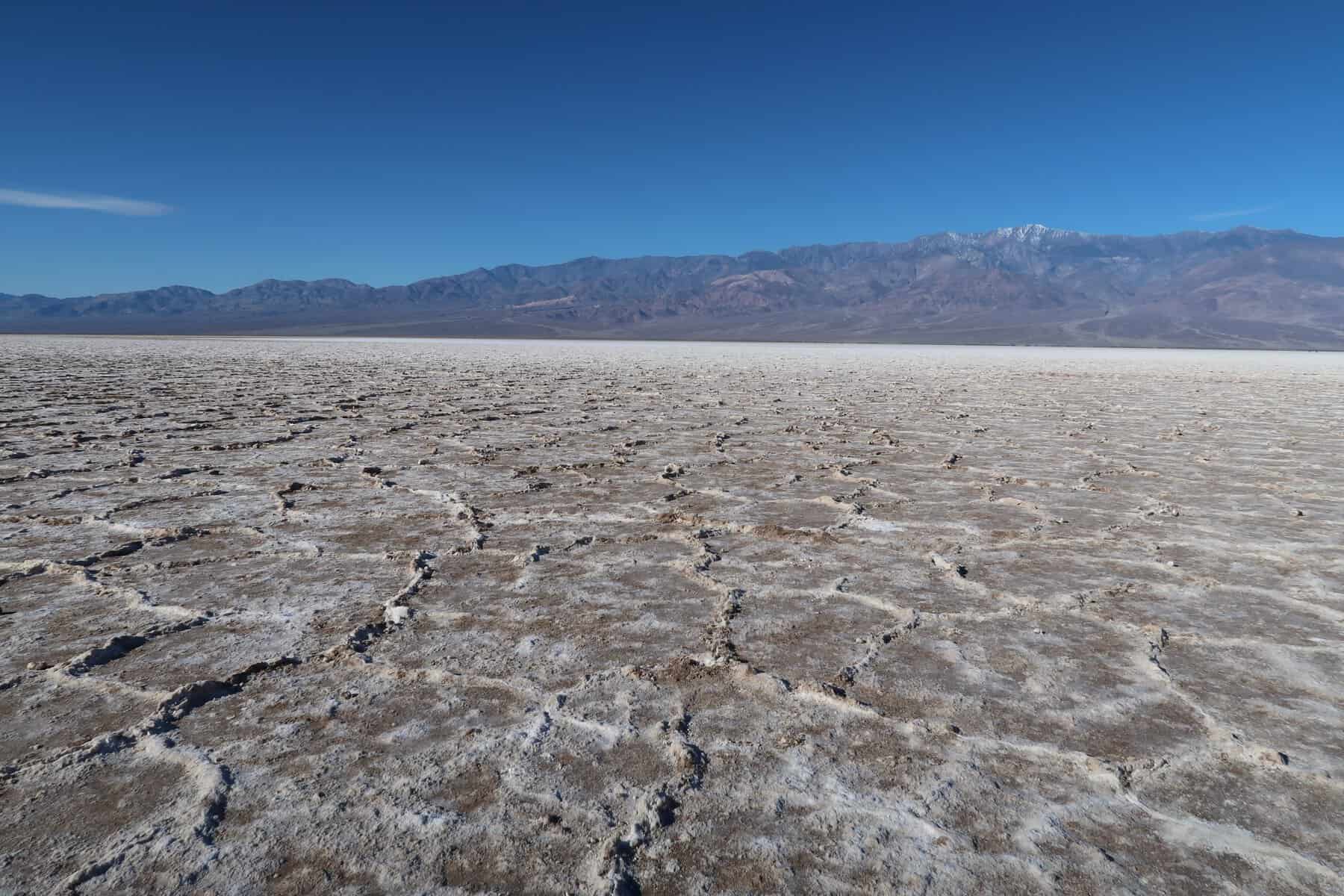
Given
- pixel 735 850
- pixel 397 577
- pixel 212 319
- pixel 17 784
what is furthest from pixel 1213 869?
pixel 212 319

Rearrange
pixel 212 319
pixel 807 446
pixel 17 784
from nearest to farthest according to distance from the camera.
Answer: pixel 17 784
pixel 807 446
pixel 212 319

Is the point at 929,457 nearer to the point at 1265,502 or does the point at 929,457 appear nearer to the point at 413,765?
the point at 1265,502

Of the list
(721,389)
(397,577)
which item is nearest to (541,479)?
(397,577)

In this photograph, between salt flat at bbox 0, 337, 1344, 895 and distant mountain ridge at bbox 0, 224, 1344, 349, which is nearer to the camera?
salt flat at bbox 0, 337, 1344, 895

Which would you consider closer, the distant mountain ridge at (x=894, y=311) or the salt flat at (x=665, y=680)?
the salt flat at (x=665, y=680)

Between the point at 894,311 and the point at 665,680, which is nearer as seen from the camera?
the point at 665,680

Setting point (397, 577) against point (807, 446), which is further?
point (807, 446)

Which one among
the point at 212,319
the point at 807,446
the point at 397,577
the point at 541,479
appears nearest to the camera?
the point at 397,577
